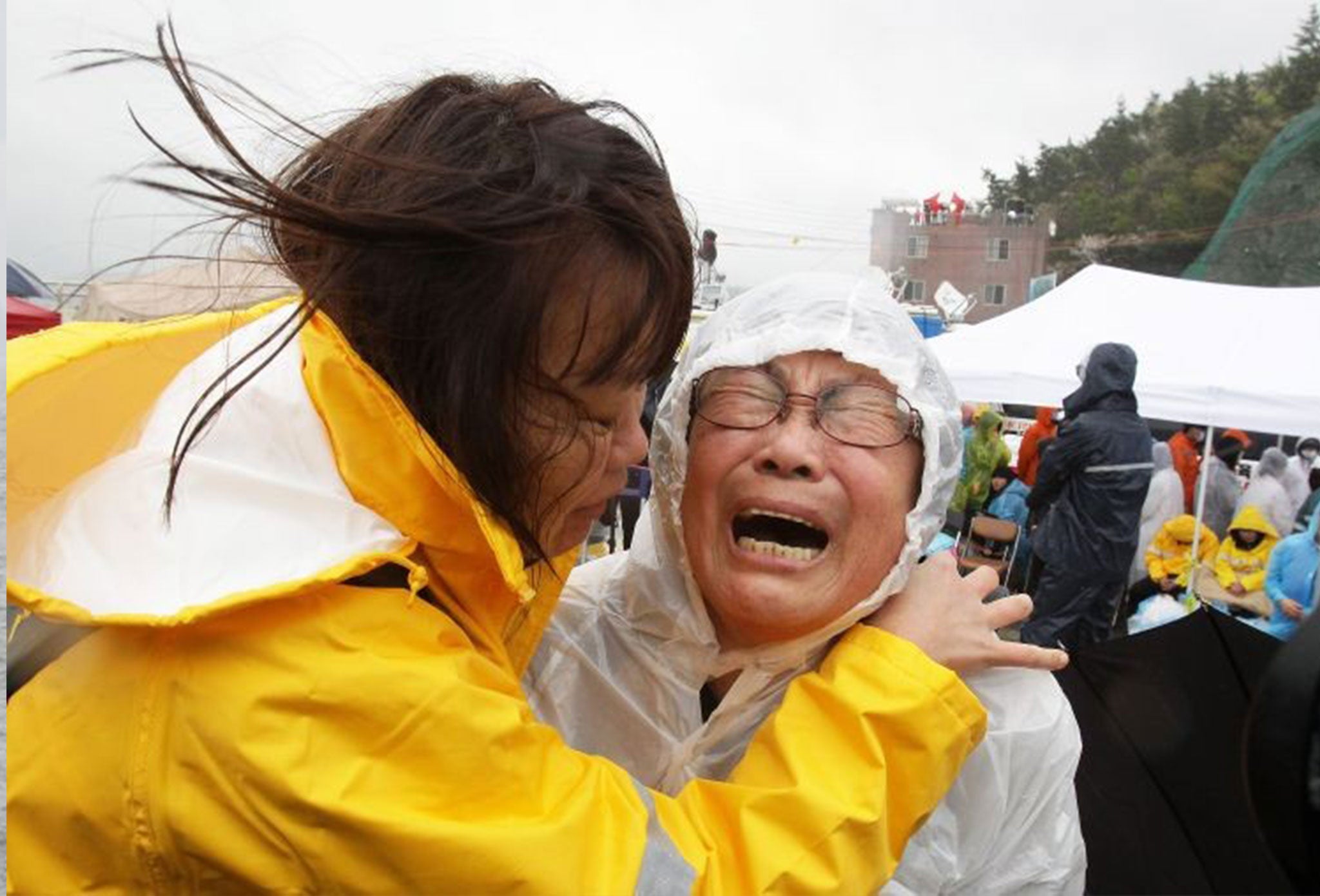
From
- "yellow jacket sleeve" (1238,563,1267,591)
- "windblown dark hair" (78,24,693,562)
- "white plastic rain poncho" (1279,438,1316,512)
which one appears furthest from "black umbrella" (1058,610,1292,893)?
"white plastic rain poncho" (1279,438,1316,512)

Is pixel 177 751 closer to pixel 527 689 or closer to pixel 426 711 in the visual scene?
pixel 426 711

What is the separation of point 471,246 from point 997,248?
53368 mm

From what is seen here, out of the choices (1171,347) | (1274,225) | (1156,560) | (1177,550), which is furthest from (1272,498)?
(1274,225)

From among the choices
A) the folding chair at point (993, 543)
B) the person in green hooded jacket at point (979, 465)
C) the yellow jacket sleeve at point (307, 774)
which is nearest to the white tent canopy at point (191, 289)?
the yellow jacket sleeve at point (307, 774)

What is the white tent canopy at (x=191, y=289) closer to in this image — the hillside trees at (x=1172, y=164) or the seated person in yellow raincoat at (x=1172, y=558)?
the seated person in yellow raincoat at (x=1172, y=558)

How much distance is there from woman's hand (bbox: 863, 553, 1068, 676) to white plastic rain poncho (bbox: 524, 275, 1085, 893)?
44 millimetres

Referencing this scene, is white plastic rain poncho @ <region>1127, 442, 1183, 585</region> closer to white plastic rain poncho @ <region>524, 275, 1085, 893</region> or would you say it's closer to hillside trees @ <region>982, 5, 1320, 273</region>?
white plastic rain poncho @ <region>524, 275, 1085, 893</region>

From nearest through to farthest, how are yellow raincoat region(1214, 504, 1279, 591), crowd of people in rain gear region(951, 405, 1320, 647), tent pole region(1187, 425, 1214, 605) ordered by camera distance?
crowd of people in rain gear region(951, 405, 1320, 647)
yellow raincoat region(1214, 504, 1279, 591)
tent pole region(1187, 425, 1214, 605)

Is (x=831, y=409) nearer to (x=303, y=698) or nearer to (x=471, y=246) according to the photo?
(x=471, y=246)

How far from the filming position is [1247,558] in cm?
584

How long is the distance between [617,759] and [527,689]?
0.20 m

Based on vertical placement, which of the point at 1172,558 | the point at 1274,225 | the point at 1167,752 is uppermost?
the point at 1274,225

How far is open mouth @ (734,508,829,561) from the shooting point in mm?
1557

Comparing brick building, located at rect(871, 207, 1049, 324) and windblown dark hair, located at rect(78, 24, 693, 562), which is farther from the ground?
windblown dark hair, located at rect(78, 24, 693, 562)
